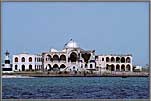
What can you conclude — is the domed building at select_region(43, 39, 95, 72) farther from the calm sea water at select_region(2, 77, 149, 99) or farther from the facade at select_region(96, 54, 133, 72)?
the calm sea water at select_region(2, 77, 149, 99)

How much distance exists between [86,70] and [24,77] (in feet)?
7.53

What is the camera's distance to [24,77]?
25.4ft

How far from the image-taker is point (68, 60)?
Result: 10.7 metres

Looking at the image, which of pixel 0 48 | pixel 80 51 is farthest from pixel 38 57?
pixel 0 48

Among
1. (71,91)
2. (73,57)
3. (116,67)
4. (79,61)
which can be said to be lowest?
(71,91)

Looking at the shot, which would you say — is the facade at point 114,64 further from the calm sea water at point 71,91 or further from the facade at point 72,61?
the calm sea water at point 71,91

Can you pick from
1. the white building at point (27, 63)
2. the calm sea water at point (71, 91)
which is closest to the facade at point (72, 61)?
the white building at point (27, 63)

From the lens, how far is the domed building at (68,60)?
9422 millimetres

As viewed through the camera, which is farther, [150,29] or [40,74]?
[40,74]

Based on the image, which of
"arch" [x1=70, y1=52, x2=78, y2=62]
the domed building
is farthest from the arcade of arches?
"arch" [x1=70, y1=52, x2=78, y2=62]

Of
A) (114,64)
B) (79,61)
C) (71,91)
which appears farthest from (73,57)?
(71,91)

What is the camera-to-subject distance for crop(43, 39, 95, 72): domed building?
30.9 feet

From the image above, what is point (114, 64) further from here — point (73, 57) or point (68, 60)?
point (68, 60)

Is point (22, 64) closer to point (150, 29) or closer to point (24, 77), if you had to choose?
point (24, 77)
